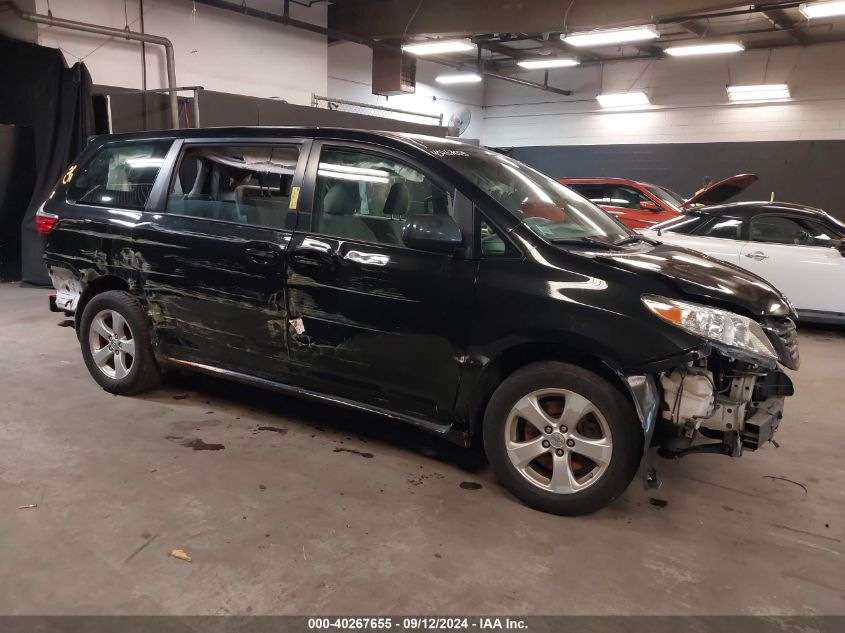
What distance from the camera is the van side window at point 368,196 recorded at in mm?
3223

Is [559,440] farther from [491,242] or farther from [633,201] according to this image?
[633,201]

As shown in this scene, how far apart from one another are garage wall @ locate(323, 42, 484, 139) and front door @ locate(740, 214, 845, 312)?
33.7 feet

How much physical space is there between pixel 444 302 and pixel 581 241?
74 centimetres

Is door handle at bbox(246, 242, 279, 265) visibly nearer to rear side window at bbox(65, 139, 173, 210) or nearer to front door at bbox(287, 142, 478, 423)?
front door at bbox(287, 142, 478, 423)

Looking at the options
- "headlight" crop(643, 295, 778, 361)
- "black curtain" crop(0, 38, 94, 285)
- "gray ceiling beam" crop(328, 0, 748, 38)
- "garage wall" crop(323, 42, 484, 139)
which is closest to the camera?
"headlight" crop(643, 295, 778, 361)

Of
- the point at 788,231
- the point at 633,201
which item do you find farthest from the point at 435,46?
the point at 788,231

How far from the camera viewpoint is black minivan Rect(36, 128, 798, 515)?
9.02 ft

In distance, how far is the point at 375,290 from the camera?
318cm

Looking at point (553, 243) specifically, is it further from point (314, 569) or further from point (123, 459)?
point (123, 459)

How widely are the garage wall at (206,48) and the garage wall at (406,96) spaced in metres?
2.36

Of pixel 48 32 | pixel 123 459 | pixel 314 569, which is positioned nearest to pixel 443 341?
pixel 314 569

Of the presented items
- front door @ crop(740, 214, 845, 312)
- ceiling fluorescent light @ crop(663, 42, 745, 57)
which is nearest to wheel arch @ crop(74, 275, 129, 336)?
front door @ crop(740, 214, 845, 312)

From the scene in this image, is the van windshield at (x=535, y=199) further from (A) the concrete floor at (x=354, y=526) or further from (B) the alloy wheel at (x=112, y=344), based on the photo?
(B) the alloy wheel at (x=112, y=344)

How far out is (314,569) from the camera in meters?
2.50
